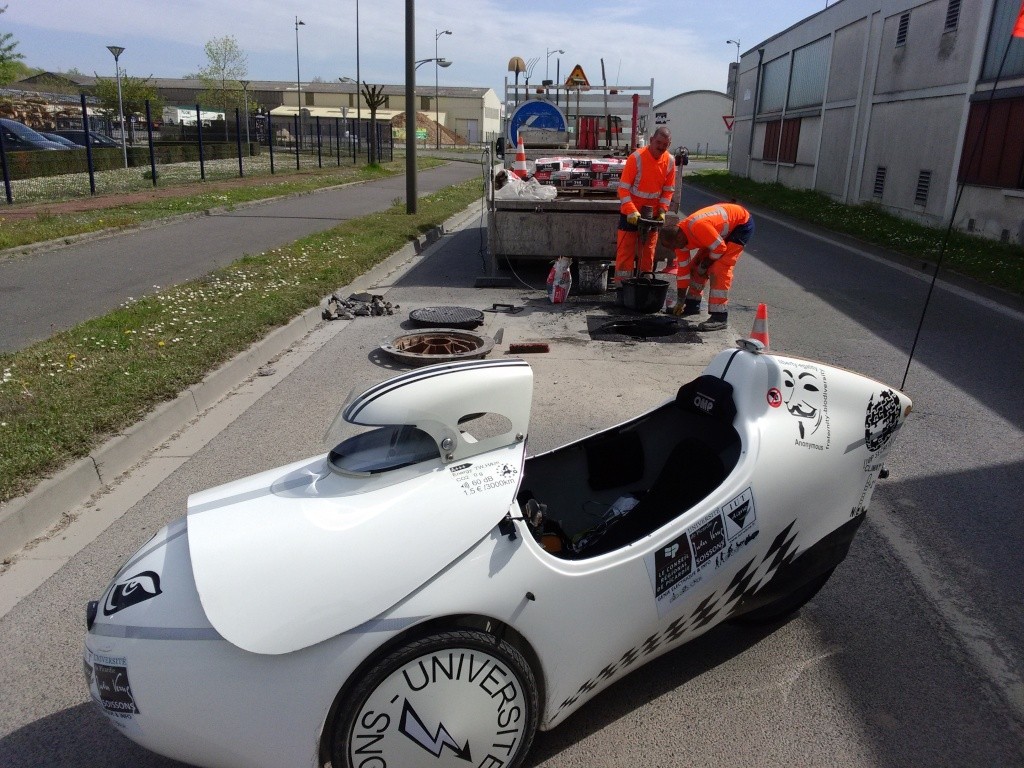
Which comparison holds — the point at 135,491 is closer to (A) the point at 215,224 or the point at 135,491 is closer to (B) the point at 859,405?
(B) the point at 859,405

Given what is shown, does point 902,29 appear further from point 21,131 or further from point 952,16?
point 21,131

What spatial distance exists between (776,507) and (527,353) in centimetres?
498

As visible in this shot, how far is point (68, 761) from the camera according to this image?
273cm

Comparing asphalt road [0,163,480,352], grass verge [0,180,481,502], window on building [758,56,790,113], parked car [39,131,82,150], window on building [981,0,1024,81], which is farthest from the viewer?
window on building [758,56,790,113]

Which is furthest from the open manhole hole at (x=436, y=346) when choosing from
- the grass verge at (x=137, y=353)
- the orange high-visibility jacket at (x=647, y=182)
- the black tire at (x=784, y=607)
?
the black tire at (x=784, y=607)

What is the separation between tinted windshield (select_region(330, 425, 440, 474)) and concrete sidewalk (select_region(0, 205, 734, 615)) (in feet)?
7.03

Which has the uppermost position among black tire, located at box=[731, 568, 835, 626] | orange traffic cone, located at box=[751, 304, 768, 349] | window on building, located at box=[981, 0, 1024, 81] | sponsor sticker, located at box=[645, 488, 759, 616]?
window on building, located at box=[981, 0, 1024, 81]

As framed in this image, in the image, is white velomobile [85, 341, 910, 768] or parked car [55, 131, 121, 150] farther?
parked car [55, 131, 121, 150]

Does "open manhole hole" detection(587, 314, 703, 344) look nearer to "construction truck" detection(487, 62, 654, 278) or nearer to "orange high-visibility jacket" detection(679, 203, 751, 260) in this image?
"orange high-visibility jacket" detection(679, 203, 751, 260)

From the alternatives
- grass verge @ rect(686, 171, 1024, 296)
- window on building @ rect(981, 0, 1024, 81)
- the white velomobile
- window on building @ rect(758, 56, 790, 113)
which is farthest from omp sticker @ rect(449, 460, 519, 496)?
window on building @ rect(758, 56, 790, 113)

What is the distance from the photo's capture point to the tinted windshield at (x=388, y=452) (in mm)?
2506

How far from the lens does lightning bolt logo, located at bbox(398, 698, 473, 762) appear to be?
7.47 feet

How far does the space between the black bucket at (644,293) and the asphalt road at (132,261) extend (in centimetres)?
572

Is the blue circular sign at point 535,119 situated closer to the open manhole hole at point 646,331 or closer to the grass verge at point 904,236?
the grass verge at point 904,236
